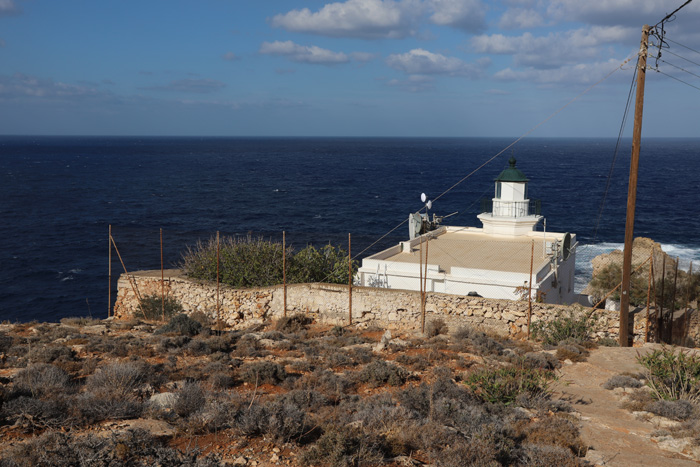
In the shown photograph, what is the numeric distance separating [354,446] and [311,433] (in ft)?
3.52

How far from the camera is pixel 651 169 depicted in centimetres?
13375

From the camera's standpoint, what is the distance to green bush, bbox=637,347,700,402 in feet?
35.4

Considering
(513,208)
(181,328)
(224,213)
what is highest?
(513,208)

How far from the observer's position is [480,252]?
2348cm

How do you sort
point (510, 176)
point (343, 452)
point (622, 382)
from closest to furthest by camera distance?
point (343, 452)
point (622, 382)
point (510, 176)

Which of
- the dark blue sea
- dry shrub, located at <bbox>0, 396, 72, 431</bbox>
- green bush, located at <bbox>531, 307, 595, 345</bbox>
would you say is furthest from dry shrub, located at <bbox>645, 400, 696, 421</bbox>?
the dark blue sea

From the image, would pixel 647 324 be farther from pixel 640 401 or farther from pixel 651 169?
pixel 651 169

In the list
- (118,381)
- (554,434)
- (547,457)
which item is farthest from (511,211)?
(118,381)

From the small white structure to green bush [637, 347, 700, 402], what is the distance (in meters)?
4.81

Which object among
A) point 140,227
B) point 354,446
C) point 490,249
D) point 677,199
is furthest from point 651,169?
point 354,446

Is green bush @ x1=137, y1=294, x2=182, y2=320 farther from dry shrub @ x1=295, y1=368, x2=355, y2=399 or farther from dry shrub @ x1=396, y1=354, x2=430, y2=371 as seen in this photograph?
dry shrub @ x1=295, y1=368, x2=355, y2=399

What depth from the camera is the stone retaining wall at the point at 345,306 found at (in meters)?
17.6

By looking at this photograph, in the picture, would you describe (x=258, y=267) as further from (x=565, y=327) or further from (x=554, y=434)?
(x=554, y=434)

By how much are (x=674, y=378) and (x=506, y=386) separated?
340cm
